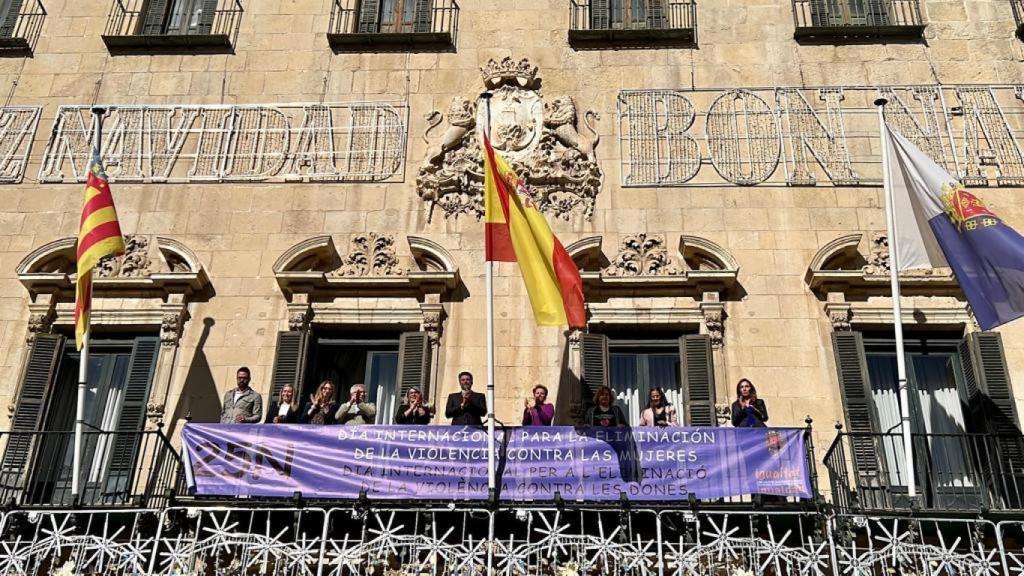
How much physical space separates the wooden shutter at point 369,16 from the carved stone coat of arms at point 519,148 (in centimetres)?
212

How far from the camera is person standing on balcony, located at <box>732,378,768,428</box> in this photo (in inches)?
540

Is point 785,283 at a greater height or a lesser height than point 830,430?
greater

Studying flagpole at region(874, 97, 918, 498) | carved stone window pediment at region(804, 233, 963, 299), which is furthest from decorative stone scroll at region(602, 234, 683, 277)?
flagpole at region(874, 97, 918, 498)

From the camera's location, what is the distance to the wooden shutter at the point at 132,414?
14607 mm

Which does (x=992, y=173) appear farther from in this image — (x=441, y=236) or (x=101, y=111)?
(x=101, y=111)

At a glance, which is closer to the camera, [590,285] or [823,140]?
[590,285]

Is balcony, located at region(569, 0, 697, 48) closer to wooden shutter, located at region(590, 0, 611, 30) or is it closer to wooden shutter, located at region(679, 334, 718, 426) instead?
wooden shutter, located at region(590, 0, 611, 30)

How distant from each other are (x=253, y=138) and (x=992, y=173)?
413 inches

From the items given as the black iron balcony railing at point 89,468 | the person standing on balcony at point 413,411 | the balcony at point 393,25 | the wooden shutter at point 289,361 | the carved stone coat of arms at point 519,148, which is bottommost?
the black iron balcony railing at point 89,468

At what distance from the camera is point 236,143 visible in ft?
57.3

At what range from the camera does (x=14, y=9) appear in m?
19.2

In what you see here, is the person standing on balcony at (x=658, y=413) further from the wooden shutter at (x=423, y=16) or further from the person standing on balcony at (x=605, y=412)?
the wooden shutter at (x=423, y=16)

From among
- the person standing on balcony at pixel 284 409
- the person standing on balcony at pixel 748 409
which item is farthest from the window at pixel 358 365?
the person standing on balcony at pixel 748 409

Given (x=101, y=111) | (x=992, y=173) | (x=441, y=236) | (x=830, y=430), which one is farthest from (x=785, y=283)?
(x=101, y=111)
